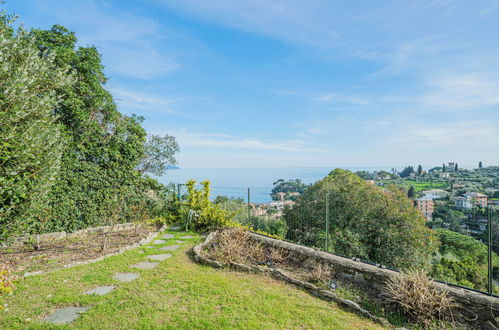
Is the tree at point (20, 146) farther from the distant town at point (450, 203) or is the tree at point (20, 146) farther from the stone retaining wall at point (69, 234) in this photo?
the distant town at point (450, 203)

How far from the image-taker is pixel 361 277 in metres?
4.09

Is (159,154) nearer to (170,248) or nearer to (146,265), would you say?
(170,248)

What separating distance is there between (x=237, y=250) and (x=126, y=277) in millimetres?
2284

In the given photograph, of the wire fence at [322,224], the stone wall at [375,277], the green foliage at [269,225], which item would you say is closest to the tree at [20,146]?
the stone wall at [375,277]

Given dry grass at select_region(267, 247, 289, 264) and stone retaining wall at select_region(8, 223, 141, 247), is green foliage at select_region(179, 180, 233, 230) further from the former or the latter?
dry grass at select_region(267, 247, 289, 264)

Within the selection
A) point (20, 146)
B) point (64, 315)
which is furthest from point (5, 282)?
point (20, 146)

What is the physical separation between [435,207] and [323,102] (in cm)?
1033

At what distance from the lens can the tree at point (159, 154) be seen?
14789 mm

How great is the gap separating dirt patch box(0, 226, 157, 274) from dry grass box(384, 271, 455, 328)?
601cm

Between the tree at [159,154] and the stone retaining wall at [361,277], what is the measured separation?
32.6ft

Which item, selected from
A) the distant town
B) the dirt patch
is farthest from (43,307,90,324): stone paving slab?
the distant town

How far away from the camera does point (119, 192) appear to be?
8539 millimetres

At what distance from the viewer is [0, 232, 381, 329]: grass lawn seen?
2877 mm

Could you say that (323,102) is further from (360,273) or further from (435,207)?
(360,273)
